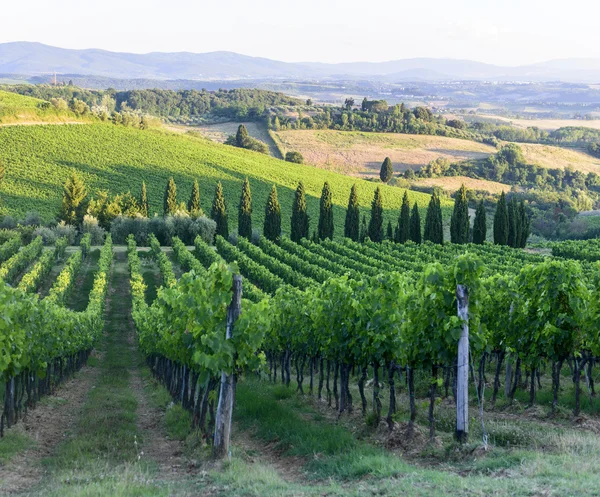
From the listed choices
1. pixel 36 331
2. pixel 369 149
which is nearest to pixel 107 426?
pixel 36 331

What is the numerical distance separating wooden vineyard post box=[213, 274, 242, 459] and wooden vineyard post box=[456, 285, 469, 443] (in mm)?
3738

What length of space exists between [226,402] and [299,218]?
56774 millimetres

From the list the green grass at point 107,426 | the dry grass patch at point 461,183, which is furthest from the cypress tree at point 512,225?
the dry grass patch at point 461,183

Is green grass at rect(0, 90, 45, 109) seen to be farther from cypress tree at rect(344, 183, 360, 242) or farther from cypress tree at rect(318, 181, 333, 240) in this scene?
cypress tree at rect(344, 183, 360, 242)

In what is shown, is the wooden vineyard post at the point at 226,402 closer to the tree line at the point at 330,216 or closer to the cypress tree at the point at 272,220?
the tree line at the point at 330,216

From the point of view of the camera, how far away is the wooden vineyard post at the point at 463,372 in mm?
11508

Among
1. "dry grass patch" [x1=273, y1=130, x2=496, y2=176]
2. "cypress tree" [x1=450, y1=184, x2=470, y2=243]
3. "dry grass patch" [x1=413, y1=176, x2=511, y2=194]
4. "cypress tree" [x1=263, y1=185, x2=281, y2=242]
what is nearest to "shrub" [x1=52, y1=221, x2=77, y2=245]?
"cypress tree" [x1=263, y1=185, x2=281, y2=242]

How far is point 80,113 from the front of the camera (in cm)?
10831

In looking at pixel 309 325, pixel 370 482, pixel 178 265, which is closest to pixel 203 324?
pixel 370 482

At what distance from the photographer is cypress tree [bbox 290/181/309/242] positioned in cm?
6781

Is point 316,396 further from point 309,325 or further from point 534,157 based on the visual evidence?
point 534,157

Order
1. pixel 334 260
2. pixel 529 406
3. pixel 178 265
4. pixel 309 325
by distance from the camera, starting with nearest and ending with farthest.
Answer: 1. pixel 529 406
2. pixel 309 325
3. pixel 334 260
4. pixel 178 265

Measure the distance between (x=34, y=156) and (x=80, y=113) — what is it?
60.8 feet

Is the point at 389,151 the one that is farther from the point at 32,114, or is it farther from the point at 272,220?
the point at 272,220
